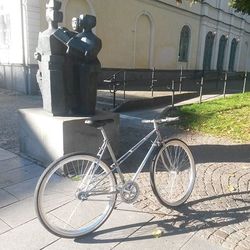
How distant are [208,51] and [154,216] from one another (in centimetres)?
2219

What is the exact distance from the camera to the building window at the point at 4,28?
12703mm

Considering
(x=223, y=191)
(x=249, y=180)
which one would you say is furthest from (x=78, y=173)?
(x=249, y=180)

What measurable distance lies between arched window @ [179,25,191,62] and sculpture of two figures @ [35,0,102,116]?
1703 cm

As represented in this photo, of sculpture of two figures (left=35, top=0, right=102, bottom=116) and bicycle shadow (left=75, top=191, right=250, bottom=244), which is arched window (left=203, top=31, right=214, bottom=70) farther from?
bicycle shadow (left=75, top=191, right=250, bottom=244)

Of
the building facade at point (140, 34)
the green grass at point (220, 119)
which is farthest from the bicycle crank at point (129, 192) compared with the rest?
the building facade at point (140, 34)

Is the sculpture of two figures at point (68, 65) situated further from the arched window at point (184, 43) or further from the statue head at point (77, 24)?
the arched window at point (184, 43)

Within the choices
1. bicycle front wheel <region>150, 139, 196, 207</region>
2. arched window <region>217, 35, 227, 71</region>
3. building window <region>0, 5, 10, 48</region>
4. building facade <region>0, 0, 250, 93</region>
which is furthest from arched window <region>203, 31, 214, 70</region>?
bicycle front wheel <region>150, 139, 196, 207</region>

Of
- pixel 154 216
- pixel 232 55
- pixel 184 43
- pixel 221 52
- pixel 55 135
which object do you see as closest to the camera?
pixel 154 216

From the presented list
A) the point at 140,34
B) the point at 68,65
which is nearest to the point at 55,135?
the point at 68,65

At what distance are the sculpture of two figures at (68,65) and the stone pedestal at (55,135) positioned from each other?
0.25 metres

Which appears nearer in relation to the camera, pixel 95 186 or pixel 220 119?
pixel 95 186

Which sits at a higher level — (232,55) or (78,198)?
(232,55)

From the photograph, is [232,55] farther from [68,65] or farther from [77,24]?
[68,65]

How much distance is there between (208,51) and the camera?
2372 cm
